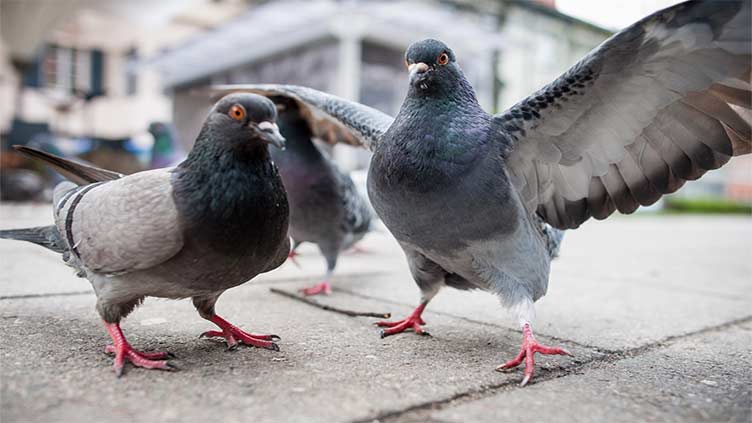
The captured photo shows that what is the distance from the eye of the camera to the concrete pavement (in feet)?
5.98

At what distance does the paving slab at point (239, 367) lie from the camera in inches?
69.4

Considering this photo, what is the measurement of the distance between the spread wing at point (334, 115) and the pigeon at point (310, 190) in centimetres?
11

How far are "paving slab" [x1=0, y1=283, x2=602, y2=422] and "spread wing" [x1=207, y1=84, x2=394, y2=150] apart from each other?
964 mm

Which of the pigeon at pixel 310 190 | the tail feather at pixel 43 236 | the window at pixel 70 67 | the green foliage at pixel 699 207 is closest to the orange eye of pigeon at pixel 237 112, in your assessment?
the tail feather at pixel 43 236

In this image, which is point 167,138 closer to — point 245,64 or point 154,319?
point 154,319

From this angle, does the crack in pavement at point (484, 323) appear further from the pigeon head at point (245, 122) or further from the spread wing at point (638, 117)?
the pigeon head at point (245, 122)

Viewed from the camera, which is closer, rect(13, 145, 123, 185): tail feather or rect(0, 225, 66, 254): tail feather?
rect(13, 145, 123, 185): tail feather

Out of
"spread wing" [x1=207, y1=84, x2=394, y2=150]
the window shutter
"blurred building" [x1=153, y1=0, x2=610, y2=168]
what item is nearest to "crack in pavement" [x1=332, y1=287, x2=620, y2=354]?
"spread wing" [x1=207, y1=84, x2=394, y2=150]

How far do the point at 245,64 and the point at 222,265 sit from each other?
1534 centimetres

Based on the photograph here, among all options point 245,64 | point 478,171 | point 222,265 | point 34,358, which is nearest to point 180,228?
point 222,265

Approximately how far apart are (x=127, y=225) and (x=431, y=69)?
137cm

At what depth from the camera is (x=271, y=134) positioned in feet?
7.06

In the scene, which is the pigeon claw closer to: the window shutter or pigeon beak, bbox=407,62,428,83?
pigeon beak, bbox=407,62,428,83

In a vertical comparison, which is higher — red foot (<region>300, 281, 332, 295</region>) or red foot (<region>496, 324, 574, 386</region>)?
red foot (<region>496, 324, 574, 386</region>)
